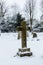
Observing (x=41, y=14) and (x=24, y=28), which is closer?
(x=24, y=28)

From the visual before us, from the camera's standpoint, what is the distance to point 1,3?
44625 mm

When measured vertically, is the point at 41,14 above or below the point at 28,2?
below

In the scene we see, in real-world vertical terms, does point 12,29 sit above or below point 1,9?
below

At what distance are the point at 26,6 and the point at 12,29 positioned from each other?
8038mm

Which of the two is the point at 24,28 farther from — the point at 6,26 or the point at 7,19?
the point at 7,19

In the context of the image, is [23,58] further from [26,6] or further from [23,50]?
[26,6]

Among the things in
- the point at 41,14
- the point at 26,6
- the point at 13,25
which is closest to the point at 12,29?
the point at 13,25

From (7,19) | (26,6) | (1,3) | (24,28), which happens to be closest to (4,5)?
(1,3)

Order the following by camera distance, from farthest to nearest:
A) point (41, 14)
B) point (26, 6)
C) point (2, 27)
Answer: point (41, 14)
point (26, 6)
point (2, 27)

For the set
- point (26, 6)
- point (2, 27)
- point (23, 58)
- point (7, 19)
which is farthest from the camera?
point (26, 6)

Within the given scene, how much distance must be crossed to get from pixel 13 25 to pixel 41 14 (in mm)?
15840

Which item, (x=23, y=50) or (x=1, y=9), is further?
(x=1, y=9)

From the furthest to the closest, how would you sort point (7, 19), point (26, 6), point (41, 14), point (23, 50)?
point (41, 14), point (26, 6), point (7, 19), point (23, 50)

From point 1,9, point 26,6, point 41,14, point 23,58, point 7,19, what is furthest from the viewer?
point 41,14
